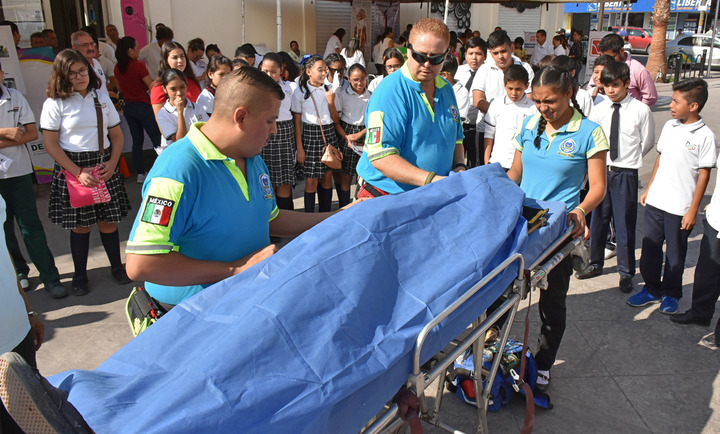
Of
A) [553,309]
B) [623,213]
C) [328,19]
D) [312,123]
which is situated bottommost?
[553,309]

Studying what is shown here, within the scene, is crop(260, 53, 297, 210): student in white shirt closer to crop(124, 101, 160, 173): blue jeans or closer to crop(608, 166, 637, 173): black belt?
crop(124, 101, 160, 173): blue jeans

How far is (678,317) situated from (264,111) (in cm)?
362

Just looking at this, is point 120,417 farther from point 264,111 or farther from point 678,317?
point 678,317

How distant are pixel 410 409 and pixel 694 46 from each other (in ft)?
88.6

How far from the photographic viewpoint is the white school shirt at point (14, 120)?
4.24 m

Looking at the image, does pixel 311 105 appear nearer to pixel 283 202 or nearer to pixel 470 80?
pixel 283 202

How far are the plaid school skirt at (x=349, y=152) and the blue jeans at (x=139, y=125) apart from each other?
2.86m

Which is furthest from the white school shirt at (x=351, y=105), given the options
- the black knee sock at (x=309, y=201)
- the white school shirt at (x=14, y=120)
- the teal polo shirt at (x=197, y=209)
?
the teal polo shirt at (x=197, y=209)

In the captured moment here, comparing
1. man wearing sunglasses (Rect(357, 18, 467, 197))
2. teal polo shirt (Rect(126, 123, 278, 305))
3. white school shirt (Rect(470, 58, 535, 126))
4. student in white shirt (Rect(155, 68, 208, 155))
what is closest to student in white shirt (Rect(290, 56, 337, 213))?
student in white shirt (Rect(155, 68, 208, 155))

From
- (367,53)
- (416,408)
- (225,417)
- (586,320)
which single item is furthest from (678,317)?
(367,53)

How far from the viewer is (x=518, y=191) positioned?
2613 millimetres

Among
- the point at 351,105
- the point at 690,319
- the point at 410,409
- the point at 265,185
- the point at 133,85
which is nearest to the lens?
the point at 410,409

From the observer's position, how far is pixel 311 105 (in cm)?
614

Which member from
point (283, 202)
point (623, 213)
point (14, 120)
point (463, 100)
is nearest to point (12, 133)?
point (14, 120)
